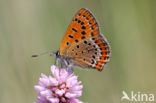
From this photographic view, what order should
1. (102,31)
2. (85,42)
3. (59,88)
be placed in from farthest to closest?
(102,31) < (85,42) < (59,88)

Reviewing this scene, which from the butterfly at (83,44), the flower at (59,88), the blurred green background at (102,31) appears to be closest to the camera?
the flower at (59,88)

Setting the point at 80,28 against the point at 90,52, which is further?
the point at 90,52

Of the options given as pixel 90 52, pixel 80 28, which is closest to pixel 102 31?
pixel 90 52

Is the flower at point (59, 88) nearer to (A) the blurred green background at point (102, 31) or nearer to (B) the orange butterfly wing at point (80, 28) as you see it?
(B) the orange butterfly wing at point (80, 28)

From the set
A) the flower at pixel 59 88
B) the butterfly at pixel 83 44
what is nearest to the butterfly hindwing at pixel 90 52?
the butterfly at pixel 83 44

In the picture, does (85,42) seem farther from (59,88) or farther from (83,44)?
(59,88)

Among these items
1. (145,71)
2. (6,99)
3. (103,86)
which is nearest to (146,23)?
(145,71)

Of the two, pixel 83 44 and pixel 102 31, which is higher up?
pixel 102 31

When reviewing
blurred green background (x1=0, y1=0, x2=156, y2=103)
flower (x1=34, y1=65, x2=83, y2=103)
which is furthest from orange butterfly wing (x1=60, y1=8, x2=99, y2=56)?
blurred green background (x1=0, y1=0, x2=156, y2=103)
